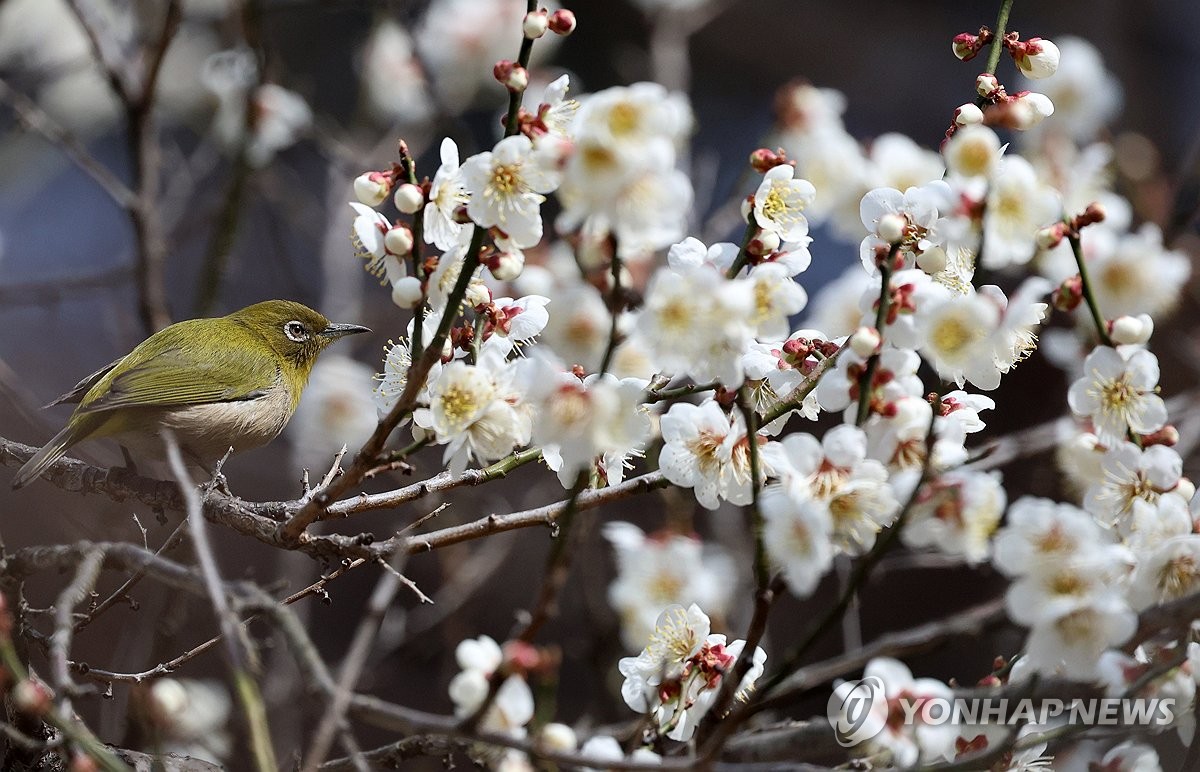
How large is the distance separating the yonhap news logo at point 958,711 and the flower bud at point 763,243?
2.03 ft

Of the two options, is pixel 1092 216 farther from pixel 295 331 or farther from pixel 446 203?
pixel 295 331

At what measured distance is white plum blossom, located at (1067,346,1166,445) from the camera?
1527mm

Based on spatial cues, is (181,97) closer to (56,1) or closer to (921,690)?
(56,1)

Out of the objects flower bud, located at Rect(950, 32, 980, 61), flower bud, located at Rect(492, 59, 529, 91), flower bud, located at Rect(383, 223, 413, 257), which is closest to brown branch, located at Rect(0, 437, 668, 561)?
flower bud, located at Rect(383, 223, 413, 257)

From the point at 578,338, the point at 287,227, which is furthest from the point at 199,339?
the point at 287,227

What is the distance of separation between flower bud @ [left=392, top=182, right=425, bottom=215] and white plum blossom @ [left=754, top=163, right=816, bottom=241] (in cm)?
48

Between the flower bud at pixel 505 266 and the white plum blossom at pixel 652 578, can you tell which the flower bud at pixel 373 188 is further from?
the white plum blossom at pixel 652 578

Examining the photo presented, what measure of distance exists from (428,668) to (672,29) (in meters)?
3.21

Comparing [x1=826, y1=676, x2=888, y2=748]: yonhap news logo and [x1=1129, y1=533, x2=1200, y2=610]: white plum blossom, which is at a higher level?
[x1=1129, y1=533, x2=1200, y2=610]: white plum blossom

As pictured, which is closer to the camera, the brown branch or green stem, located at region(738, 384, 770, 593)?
green stem, located at region(738, 384, 770, 593)

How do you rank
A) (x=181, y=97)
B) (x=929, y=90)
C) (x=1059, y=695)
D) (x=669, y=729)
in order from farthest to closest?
(x=929, y=90), (x=181, y=97), (x=669, y=729), (x=1059, y=695)

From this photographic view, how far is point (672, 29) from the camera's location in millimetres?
5043

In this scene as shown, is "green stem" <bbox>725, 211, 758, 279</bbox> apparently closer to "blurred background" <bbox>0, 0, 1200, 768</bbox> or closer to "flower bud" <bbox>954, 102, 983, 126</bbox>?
"flower bud" <bbox>954, 102, 983, 126</bbox>

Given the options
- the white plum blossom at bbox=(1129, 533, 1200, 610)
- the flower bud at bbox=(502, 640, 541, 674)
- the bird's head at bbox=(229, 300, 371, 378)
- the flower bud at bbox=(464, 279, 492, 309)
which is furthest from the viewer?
the bird's head at bbox=(229, 300, 371, 378)
